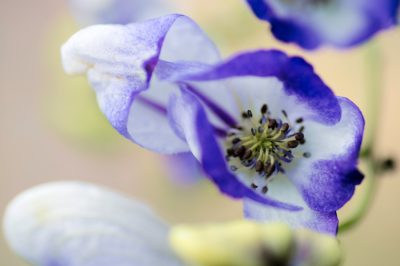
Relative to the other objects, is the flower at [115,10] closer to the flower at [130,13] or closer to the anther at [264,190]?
the flower at [130,13]

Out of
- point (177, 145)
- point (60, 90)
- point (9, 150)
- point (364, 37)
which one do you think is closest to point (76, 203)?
point (177, 145)

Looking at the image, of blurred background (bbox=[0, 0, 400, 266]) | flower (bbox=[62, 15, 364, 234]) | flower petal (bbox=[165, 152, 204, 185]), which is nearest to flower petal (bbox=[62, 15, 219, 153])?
flower (bbox=[62, 15, 364, 234])

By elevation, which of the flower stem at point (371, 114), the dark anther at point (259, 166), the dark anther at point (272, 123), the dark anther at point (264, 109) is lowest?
the flower stem at point (371, 114)

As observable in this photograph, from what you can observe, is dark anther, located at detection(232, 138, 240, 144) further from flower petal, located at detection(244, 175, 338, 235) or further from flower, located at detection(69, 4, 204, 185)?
flower, located at detection(69, 4, 204, 185)

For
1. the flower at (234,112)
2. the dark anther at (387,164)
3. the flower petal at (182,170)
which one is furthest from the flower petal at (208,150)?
the flower petal at (182,170)

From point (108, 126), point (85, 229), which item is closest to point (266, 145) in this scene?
point (85, 229)

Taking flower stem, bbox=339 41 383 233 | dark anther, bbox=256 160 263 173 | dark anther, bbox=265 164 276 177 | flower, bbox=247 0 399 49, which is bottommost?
flower stem, bbox=339 41 383 233
